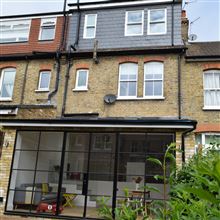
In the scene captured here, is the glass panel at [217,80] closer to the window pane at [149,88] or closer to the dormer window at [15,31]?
the window pane at [149,88]

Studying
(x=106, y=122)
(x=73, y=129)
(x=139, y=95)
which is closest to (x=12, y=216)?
(x=73, y=129)

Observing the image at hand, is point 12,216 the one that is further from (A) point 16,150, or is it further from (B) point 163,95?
(B) point 163,95

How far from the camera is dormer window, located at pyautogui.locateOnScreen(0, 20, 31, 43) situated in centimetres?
1712

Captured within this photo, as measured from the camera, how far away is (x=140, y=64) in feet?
47.1

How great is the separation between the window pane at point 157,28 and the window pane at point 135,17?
83 cm

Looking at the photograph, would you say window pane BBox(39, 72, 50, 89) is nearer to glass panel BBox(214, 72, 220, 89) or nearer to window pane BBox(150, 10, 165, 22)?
window pane BBox(150, 10, 165, 22)

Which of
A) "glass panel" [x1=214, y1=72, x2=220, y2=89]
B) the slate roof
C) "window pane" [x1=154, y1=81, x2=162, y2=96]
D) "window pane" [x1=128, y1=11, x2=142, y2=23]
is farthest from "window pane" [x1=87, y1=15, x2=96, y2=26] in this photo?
"glass panel" [x1=214, y1=72, x2=220, y2=89]

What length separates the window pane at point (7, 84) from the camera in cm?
1573

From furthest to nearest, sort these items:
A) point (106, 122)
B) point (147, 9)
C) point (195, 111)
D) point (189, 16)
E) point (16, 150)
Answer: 1. point (189, 16)
2. point (147, 9)
3. point (195, 111)
4. point (16, 150)
5. point (106, 122)

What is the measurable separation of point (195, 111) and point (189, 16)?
7.45m

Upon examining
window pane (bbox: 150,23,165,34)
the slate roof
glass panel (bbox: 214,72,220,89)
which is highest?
window pane (bbox: 150,23,165,34)

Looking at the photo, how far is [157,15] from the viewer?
15242mm

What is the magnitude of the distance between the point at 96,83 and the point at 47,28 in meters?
5.38

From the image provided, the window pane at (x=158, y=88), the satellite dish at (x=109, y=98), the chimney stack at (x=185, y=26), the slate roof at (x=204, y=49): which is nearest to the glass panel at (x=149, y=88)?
the window pane at (x=158, y=88)
